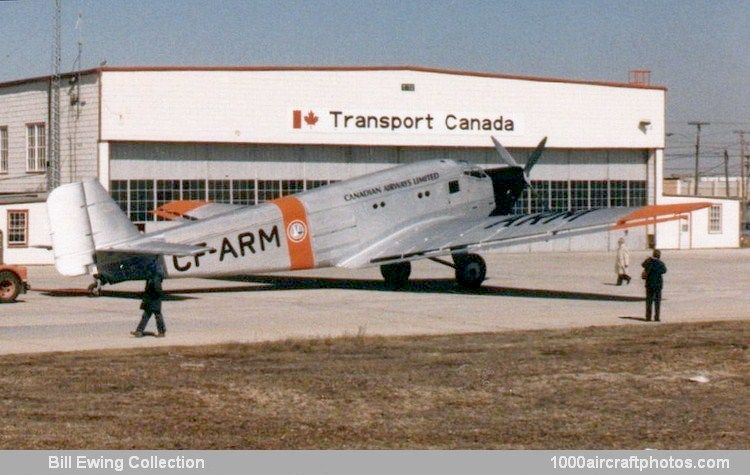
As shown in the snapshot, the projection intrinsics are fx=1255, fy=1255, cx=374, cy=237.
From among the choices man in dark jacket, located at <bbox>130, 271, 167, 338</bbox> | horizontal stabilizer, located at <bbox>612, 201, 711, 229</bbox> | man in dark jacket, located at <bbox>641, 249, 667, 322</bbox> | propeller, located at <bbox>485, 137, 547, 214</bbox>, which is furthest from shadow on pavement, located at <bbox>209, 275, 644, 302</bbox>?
man in dark jacket, located at <bbox>130, 271, 167, 338</bbox>

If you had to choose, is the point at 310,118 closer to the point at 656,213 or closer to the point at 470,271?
the point at 470,271

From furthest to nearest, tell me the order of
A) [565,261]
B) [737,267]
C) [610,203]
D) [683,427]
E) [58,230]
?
[610,203] < [565,261] < [737,267] < [58,230] < [683,427]

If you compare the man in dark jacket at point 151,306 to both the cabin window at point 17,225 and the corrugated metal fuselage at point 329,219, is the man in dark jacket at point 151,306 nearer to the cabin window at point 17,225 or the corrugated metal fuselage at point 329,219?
the corrugated metal fuselage at point 329,219

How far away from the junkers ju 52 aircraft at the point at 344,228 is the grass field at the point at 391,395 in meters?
8.93

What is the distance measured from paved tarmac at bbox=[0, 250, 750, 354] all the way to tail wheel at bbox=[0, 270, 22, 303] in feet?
2.02

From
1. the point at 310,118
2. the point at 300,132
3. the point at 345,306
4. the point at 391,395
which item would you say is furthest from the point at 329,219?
the point at 310,118

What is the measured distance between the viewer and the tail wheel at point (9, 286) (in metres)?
32.3

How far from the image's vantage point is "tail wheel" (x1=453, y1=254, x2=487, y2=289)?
37.0 meters

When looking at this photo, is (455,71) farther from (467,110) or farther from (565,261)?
(565,261)

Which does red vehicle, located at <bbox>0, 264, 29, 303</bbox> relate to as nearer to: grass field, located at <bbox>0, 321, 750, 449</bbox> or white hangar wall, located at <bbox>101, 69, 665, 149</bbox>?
grass field, located at <bbox>0, 321, 750, 449</bbox>

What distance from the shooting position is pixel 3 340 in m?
23.9

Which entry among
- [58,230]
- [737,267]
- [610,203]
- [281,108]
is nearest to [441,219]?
[58,230]

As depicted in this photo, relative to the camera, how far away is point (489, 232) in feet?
116

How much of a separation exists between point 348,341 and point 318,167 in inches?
1430
